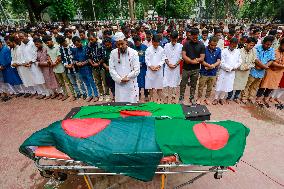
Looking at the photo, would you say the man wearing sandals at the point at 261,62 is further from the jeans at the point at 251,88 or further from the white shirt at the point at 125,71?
the white shirt at the point at 125,71

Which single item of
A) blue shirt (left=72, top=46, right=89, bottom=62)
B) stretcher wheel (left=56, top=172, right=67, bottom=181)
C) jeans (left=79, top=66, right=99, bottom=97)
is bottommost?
stretcher wheel (left=56, top=172, right=67, bottom=181)

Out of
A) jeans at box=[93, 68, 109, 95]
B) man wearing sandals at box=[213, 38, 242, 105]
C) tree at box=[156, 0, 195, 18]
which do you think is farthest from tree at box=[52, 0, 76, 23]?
man wearing sandals at box=[213, 38, 242, 105]

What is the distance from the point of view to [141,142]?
260cm

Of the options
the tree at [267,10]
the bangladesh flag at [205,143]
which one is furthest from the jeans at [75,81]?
the tree at [267,10]

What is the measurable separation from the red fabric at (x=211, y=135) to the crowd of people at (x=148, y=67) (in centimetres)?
252

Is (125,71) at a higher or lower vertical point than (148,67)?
higher

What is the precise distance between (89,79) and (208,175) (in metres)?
3.94

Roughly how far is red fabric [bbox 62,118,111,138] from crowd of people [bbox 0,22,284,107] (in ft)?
6.85

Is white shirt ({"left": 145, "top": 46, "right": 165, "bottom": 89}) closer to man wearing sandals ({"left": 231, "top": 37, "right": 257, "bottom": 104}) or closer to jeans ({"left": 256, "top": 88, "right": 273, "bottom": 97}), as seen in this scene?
man wearing sandals ({"left": 231, "top": 37, "right": 257, "bottom": 104})

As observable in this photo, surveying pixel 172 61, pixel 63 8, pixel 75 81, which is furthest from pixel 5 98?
pixel 63 8

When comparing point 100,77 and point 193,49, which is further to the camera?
point 100,77

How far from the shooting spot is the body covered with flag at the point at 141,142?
8.32 ft

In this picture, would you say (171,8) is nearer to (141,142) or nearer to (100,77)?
(100,77)

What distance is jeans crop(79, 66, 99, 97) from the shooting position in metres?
5.98
